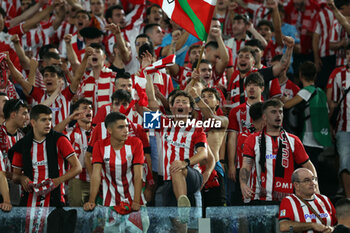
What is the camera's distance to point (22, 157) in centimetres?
858

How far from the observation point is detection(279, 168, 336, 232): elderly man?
7.50m

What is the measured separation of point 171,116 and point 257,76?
1364 millimetres

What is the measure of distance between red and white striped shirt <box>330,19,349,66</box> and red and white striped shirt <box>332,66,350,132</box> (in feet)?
5.27

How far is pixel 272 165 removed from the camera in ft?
27.1

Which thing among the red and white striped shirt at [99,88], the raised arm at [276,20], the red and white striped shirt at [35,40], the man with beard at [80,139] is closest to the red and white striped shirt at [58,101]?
the red and white striped shirt at [99,88]

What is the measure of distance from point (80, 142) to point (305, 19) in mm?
5853

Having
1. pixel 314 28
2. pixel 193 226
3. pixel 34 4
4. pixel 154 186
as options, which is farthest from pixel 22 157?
pixel 314 28

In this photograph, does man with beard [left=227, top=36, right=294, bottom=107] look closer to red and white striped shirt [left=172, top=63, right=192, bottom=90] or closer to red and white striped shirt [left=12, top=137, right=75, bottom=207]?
red and white striped shirt [left=172, top=63, right=192, bottom=90]

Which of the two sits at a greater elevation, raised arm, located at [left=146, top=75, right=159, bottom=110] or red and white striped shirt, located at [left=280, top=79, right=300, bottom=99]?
red and white striped shirt, located at [left=280, top=79, right=300, bottom=99]

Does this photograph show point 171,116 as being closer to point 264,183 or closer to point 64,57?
point 264,183

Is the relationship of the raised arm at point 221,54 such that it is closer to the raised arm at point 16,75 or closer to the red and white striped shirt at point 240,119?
the red and white striped shirt at point 240,119

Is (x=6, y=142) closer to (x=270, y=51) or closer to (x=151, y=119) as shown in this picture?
(x=151, y=119)

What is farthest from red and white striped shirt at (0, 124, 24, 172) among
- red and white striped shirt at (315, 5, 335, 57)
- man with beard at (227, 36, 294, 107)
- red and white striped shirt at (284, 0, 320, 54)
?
red and white striped shirt at (284, 0, 320, 54)

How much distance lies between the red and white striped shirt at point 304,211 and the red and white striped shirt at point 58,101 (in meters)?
3.88
